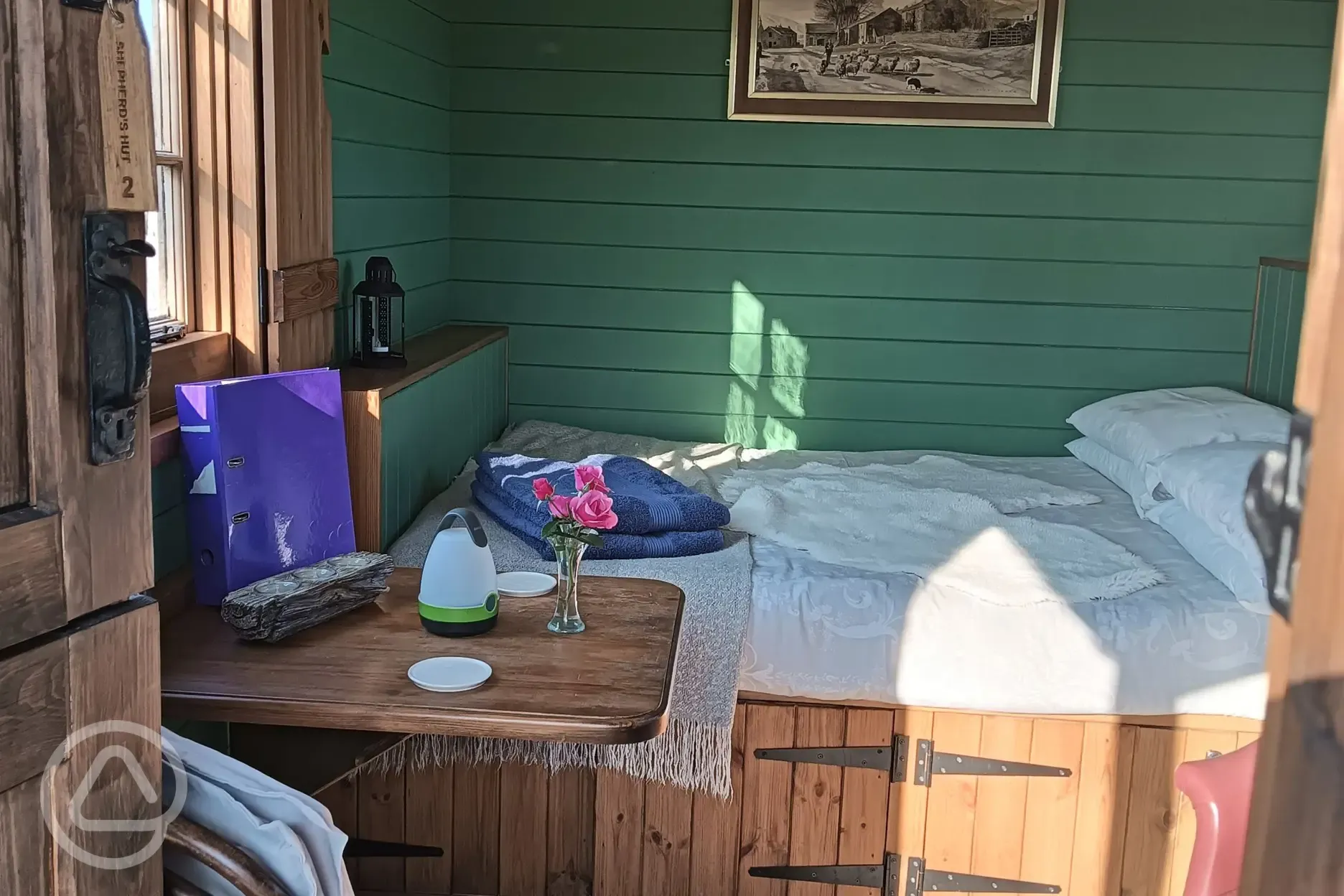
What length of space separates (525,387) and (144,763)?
267 cm

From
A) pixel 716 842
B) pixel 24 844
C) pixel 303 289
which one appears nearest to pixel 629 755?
pixel 716 842


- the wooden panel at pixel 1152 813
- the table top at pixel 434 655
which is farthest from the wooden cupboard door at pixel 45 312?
the wooden panel at pixel 1152 813

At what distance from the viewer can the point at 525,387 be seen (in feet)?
12.5

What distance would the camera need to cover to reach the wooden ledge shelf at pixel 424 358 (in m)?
2.36

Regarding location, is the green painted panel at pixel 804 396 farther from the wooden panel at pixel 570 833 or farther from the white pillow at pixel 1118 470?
the wooden panel at pixel 570 833

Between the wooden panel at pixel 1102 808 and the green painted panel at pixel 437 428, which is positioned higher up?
the green painted panel at pixel 437 428

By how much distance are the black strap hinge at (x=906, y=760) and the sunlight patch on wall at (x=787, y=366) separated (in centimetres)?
155

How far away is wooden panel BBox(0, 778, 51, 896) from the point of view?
1.02 metres

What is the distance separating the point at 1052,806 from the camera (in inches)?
93.3

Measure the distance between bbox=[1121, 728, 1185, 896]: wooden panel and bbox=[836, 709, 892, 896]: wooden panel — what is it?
47 cm

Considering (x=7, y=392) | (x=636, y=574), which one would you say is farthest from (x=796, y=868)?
(x=7, y=392)

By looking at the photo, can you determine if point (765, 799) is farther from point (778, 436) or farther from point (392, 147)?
point (392, 147)

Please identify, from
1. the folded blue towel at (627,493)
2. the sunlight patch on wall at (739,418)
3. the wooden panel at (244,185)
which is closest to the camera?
the wooden panel at (244,185)

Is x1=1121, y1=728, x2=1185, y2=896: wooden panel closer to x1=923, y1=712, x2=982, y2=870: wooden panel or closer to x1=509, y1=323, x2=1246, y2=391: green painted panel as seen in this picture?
x1=923, y1=712, x2=982, y2=870: wooden panel
